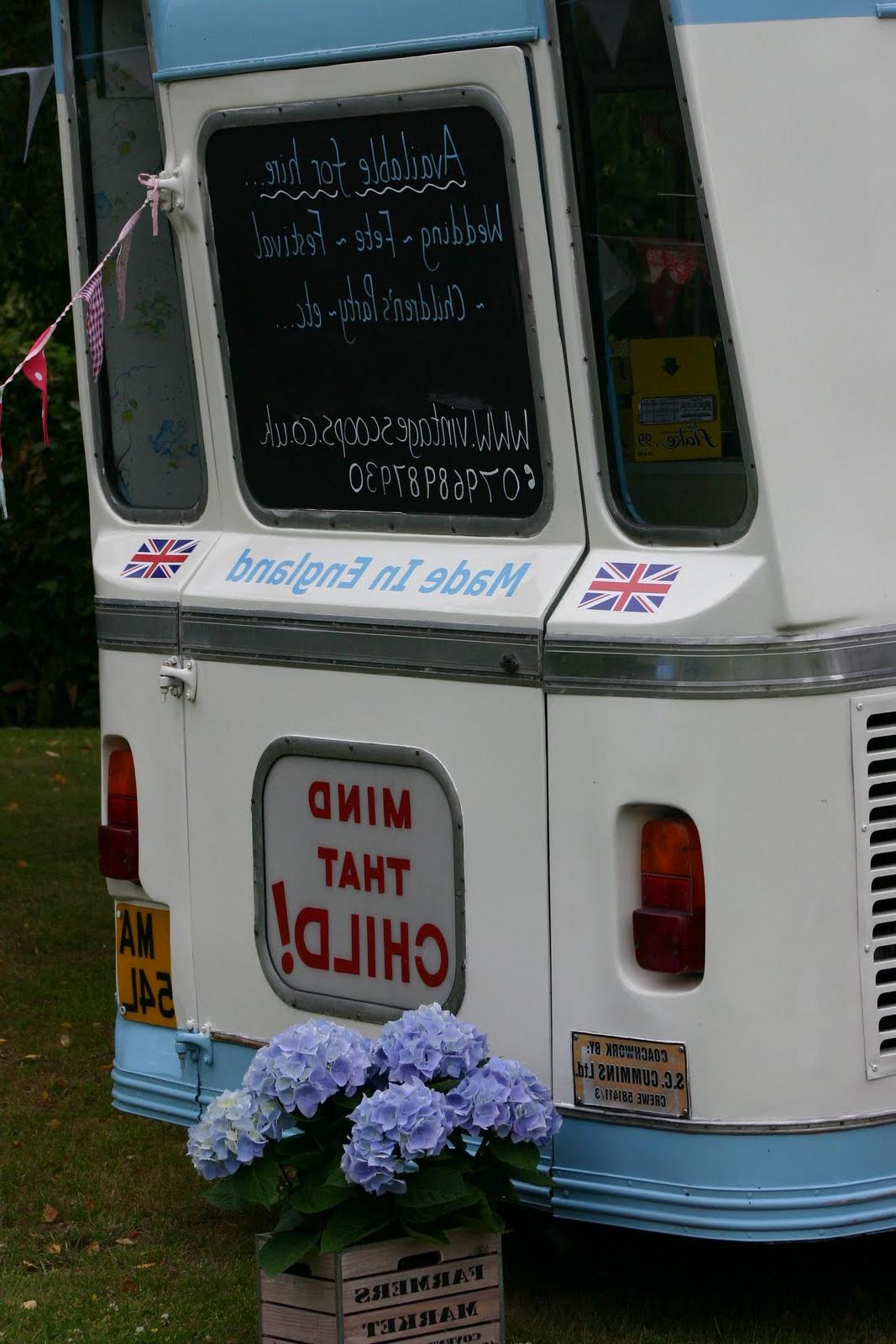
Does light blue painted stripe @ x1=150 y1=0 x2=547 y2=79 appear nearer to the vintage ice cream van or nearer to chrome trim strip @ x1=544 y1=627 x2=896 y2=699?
the vintage ice cream van

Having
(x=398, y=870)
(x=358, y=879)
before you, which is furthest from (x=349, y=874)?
(x=398, y=870)

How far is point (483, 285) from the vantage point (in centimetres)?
429

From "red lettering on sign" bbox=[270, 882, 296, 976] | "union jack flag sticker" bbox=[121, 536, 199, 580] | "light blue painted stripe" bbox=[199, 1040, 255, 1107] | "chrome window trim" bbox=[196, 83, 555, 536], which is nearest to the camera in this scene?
"chrome window trim" bbox=[196, 83, 555, 536]

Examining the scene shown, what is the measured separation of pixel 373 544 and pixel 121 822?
104 cm

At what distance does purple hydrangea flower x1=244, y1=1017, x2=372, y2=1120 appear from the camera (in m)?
4.08

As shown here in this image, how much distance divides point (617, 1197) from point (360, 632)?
4.18 ft

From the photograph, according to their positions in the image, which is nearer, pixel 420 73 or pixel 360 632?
pixel 420 73

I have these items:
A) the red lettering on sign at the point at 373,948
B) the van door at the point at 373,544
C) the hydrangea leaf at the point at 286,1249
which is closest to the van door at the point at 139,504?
the van door at the point at 373,544

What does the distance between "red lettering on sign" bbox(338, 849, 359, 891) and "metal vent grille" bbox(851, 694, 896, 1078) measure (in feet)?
3.65

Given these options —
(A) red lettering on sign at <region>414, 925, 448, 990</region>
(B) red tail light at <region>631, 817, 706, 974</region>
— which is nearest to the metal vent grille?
(B) red tail light at <region>631, 817, 706, 974</region>

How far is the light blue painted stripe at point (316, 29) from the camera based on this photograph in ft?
13.5

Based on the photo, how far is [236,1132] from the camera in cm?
410

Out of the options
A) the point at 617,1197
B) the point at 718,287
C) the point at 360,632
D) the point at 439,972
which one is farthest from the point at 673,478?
the point at 617,1197

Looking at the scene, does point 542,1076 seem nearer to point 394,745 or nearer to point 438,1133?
point 438,1133
